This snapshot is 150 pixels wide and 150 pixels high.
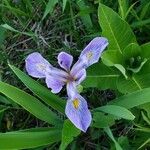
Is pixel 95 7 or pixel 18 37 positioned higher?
pixel 95 7

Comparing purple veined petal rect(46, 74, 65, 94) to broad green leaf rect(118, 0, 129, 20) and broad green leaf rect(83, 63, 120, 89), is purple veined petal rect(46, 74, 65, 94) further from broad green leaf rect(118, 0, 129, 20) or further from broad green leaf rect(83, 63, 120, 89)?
broad green leaf rect(118, 0, 129, 20)

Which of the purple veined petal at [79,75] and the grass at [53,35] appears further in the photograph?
the grass at [53,35]

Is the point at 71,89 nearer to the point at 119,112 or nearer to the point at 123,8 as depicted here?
the point at 119,112

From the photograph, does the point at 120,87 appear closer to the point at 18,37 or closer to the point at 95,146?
the point at 95,146

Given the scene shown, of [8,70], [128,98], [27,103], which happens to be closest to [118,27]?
[128,98]

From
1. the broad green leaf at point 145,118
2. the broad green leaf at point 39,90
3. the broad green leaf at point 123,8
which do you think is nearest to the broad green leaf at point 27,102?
the broad green leaf at point 39,90

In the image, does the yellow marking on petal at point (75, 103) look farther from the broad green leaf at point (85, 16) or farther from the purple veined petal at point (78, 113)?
the broad green leaf at point (85, 16)

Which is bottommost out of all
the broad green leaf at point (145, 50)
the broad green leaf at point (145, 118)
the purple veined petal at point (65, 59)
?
the broad green leaf at point (145, 118)
